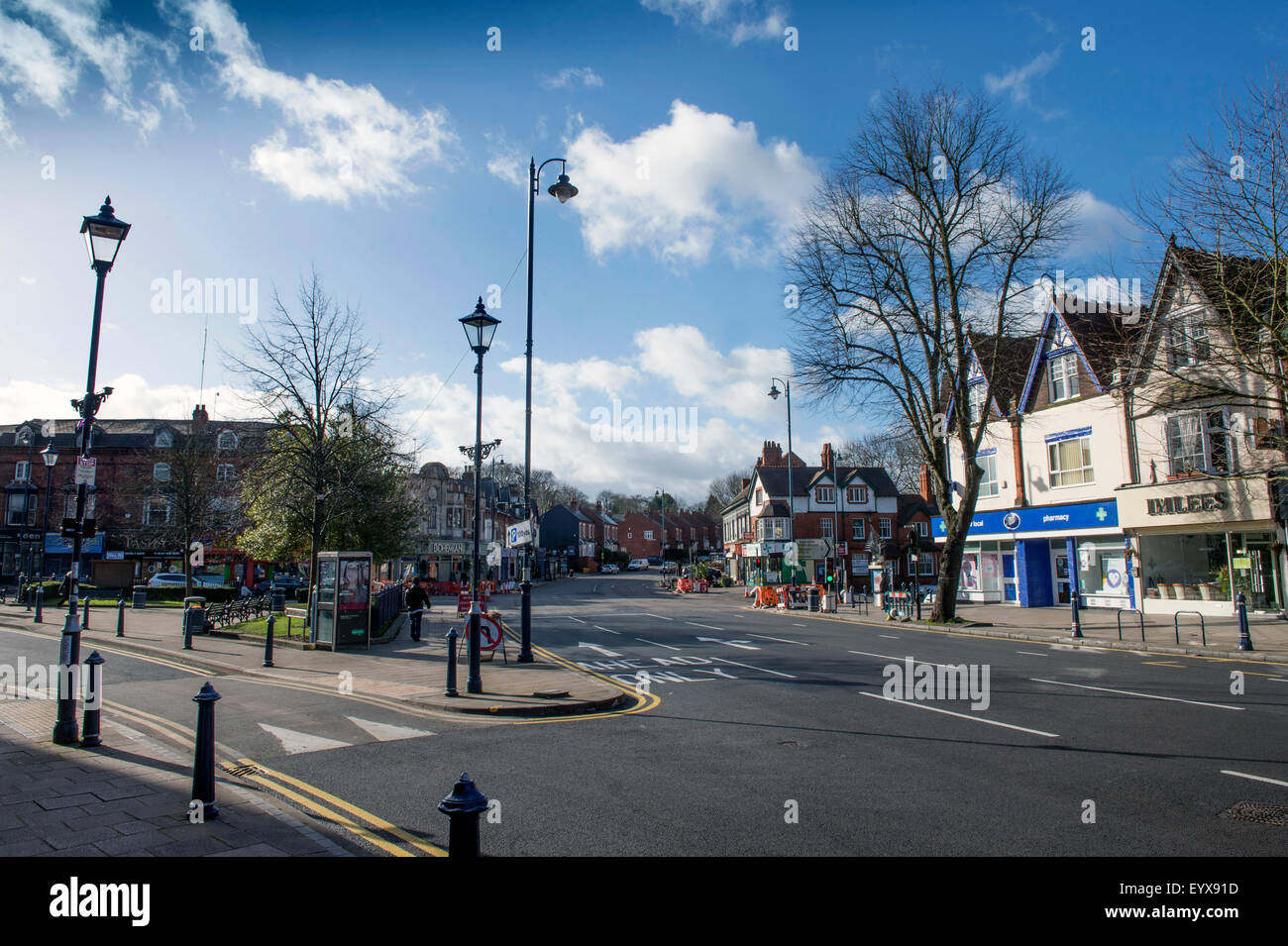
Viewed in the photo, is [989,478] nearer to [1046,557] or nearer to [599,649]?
[1046,557]

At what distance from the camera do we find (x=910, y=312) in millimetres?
25625

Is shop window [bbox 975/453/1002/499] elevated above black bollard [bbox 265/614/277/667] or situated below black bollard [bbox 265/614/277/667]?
above

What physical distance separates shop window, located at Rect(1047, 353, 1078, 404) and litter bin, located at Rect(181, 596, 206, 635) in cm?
3066

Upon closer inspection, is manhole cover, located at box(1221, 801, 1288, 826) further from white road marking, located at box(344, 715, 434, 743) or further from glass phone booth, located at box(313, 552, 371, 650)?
glass phone booth, located at box(313, 552, 371, 650)

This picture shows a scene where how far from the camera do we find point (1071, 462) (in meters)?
28.8

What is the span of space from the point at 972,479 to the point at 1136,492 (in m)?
5.67

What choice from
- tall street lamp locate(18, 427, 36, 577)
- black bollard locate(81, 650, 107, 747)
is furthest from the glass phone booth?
tall street lamp locate(18, 427, 36, 577)

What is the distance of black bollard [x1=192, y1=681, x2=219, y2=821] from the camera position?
5652 mm

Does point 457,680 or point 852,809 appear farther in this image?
point 457,680

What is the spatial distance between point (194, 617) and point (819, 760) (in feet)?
61.8

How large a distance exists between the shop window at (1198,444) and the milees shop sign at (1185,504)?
30.5 inches

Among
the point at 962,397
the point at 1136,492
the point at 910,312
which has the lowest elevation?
the point at 1136,492

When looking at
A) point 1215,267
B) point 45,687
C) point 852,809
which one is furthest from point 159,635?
point 1215,267
